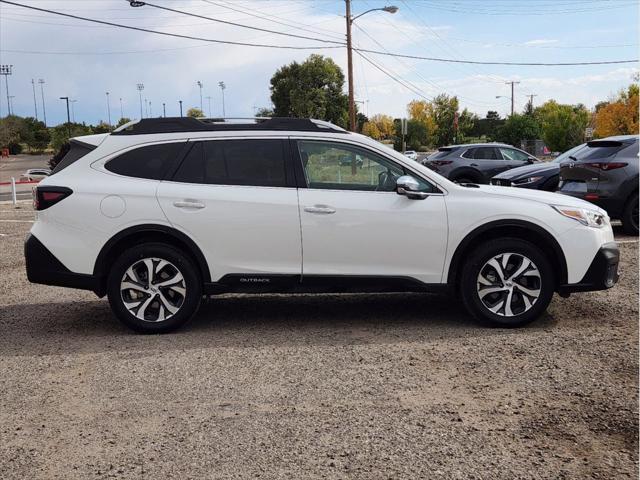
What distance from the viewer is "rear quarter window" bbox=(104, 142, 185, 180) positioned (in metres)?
5.62

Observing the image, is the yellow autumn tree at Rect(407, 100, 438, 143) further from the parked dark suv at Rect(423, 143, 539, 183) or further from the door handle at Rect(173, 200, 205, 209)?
the door handle at Rect(173, 200, 205, 209)

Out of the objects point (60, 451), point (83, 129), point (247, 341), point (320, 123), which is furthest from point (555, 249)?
point (83, 129)

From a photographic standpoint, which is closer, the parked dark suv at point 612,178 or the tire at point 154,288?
the tire at point 154,288

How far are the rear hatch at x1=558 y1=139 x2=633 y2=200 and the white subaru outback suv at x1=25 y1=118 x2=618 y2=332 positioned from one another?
512 cm

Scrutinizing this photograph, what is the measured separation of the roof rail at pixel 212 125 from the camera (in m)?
5.74

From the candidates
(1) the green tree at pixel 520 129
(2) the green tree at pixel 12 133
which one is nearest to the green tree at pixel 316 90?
(1) the green tree at pixel 520 129

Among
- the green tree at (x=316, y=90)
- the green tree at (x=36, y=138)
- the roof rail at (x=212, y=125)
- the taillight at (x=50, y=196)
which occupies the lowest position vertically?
the taillight at (x=50, y=196)

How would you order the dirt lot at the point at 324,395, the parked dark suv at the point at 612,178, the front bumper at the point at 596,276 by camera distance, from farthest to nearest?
1. the parked dark suv at the point at 612,178
2. the front bumper at the point at 596,276
3. the dirt lot at the point at 324,395

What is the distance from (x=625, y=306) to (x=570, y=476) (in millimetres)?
3665

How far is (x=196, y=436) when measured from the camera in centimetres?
358

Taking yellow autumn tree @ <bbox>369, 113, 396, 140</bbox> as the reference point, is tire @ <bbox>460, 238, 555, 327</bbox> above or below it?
below

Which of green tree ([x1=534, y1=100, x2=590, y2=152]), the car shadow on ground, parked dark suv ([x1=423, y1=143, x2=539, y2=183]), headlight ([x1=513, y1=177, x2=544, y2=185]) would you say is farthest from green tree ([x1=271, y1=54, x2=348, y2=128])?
the car shadow on ground

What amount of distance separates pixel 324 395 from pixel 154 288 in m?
2.03

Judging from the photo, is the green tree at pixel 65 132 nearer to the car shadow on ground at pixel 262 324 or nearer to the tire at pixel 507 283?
the car shadow on ground at pixel 262 324
